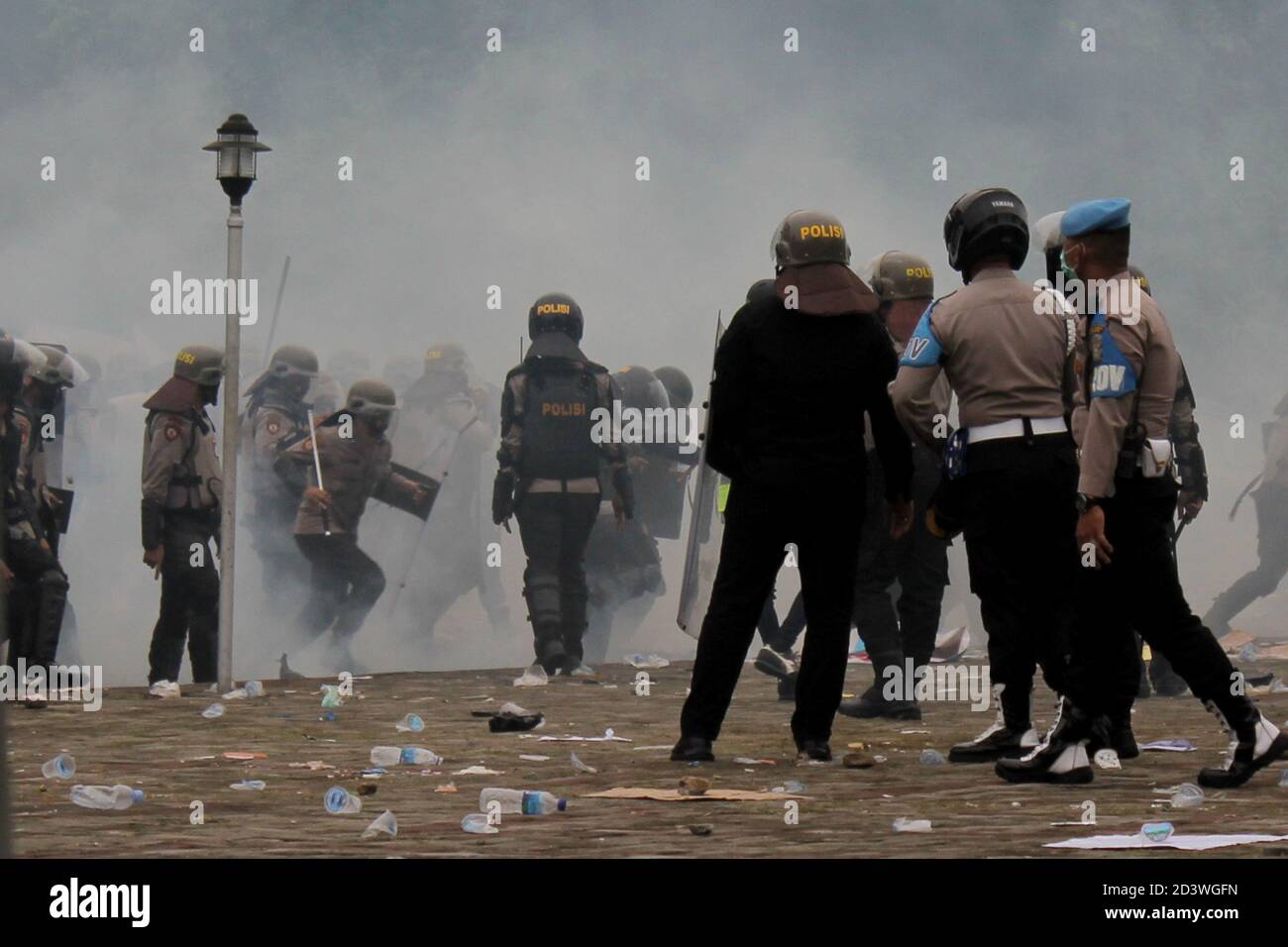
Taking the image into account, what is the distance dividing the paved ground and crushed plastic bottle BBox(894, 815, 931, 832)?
0.04 meters

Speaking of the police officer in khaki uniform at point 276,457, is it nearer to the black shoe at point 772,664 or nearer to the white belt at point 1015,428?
the black shoe at point 772,664

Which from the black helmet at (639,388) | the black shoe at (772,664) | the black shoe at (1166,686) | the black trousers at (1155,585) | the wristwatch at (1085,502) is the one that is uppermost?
the black helmet at (639,388)

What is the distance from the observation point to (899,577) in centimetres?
1027

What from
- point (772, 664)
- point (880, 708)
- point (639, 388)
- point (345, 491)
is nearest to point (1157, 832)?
point (880, 708)

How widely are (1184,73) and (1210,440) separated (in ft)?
10.1

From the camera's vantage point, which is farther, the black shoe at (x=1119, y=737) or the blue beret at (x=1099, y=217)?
the black shoe at (x=1119, y=737)

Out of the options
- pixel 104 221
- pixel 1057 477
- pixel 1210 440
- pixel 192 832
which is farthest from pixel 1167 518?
pixel 104 221

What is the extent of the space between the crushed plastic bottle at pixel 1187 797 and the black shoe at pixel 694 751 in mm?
1808

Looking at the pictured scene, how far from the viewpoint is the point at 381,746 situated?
8.65 metres

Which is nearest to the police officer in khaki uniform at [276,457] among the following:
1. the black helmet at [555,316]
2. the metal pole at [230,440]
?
the black helmet at [555,316]

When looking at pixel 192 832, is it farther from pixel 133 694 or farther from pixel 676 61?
pixel 676 61

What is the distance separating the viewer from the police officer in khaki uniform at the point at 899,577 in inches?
397

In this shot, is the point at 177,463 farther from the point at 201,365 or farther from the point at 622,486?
the point at 622,486

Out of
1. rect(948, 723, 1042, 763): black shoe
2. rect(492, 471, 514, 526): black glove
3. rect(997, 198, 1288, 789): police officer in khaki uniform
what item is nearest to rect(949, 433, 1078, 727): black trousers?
rect(948, 723, 1042, 763): black shoe
